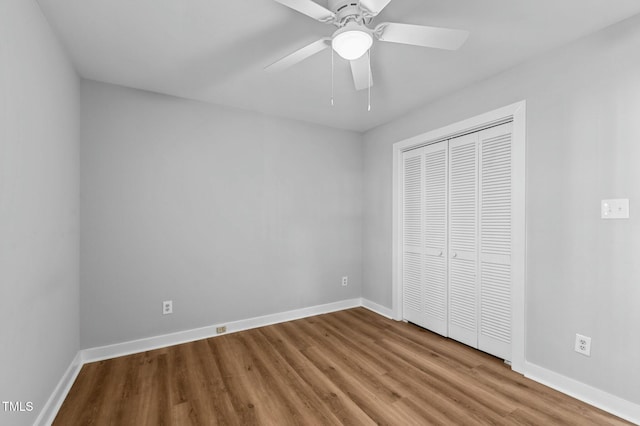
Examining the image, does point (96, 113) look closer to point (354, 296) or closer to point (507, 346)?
point (354, 296)

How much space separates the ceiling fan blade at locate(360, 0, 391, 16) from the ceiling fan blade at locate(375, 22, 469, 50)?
8cm

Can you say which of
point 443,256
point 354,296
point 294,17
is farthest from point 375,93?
point 354,296

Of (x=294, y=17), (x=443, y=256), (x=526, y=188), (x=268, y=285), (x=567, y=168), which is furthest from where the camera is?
(x=268, y=285)

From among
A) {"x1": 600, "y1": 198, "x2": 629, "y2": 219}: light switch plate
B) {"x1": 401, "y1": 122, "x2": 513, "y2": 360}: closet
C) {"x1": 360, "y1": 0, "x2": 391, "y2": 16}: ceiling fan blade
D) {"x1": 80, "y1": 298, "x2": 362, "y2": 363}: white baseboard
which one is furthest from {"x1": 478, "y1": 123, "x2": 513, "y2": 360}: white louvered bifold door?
{"x1": 80, "y1": 298, "x2": 362, "y2": 363}: white baseboard

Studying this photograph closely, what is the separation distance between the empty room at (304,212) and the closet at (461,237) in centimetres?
2

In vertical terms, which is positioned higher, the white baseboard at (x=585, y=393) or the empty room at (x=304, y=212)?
the empty room at (x=304, y=212)

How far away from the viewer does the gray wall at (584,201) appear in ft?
5.81

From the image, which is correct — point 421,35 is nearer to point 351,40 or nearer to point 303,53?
point 351,40

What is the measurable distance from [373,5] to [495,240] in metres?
2.08

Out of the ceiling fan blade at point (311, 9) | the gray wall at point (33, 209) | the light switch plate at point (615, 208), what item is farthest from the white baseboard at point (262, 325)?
the ceiling fan blade at point (311, 9)

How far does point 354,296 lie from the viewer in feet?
13.1

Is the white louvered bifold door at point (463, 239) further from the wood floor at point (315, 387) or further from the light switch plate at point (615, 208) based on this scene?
the light switch plate at point (615, 208)

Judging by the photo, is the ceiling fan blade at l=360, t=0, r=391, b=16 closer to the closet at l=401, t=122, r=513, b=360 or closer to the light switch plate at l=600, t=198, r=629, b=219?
the closet at l=401, t=122, r=513, b=360

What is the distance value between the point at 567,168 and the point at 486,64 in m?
0.98
